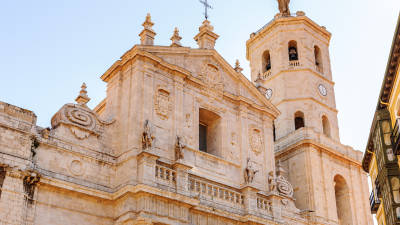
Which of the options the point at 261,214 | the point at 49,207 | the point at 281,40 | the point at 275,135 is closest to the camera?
the point at 49,207

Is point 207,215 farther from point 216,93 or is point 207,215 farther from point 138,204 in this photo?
point 216,93

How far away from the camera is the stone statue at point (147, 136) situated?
66.7 ft

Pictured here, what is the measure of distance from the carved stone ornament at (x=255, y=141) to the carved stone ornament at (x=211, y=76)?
7.91 ft

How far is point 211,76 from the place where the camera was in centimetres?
2494

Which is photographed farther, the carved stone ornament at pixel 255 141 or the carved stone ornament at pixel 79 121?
the carved stone ornament at pixel 255 141

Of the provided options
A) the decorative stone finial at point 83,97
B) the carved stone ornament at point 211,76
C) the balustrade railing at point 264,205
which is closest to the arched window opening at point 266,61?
the carved stone ornament at point 211,76

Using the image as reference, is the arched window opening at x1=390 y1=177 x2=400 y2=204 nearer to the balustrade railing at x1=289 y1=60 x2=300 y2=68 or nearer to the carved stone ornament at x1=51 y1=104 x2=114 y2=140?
the carved stone ornament at x1=51 y1=104 x2=114 y2=140

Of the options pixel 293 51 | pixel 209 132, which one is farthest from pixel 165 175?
pixel 293 51

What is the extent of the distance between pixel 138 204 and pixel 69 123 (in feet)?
12.6

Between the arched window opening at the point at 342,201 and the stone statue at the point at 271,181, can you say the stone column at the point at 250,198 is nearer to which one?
the stone statue at the point at 271,181

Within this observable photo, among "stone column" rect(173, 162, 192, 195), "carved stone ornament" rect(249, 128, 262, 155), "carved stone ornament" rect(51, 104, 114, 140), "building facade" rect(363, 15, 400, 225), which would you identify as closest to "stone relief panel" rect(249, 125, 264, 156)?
"carved stone ornament" rect(249, 128, 262, 155)

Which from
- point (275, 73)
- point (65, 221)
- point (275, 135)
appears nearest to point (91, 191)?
point (65, 221)

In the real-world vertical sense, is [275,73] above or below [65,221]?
above

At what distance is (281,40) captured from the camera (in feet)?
107
